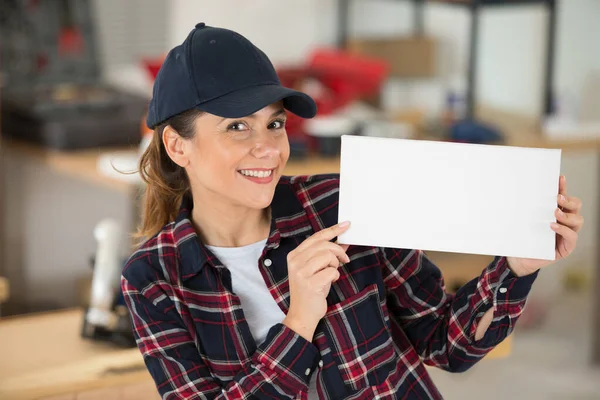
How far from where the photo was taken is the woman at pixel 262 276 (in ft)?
4.39

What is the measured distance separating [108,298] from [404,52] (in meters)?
2.58

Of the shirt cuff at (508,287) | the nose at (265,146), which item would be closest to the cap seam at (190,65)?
the nose at (265,146)

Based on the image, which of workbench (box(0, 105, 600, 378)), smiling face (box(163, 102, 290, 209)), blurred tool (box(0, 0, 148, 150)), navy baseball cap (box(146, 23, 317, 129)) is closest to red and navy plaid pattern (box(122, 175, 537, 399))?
smiling face (box(163, 102, 290, 209))

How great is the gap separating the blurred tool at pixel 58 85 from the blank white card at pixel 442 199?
1786 mm

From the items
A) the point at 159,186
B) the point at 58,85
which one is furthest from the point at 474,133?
the point at 159,186

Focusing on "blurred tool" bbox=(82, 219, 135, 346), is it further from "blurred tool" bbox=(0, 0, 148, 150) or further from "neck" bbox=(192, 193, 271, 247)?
"blurred tool" bbox=(0, 0, 148, 150)

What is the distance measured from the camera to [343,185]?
1.32 meters

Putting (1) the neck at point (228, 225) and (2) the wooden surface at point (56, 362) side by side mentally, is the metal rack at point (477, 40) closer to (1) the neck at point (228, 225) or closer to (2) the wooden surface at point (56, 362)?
(2) the wooden surface at point (56, 362)

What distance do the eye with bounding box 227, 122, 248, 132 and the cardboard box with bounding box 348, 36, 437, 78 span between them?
2.87 m

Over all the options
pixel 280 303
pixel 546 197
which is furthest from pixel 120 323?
pixel 546 197

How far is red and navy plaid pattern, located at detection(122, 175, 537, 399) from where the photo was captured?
4.48 ft

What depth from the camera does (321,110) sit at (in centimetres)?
310

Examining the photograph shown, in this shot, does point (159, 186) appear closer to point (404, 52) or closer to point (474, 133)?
point (474, 133)

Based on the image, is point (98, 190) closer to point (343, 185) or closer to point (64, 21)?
point (64, 21)
